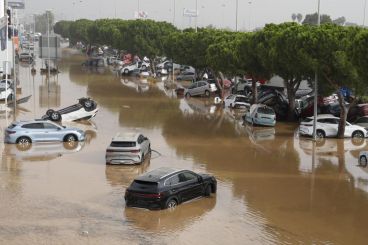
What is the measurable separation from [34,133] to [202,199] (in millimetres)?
12408

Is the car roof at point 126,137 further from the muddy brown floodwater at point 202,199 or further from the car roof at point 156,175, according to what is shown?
the car roof at point 156,175

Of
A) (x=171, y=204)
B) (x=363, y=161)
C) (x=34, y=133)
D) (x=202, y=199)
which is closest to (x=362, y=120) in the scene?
(x=363, y=161)

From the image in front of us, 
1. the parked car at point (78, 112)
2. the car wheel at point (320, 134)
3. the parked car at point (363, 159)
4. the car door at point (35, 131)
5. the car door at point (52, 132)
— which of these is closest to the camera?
the parked car at point (363, 159)

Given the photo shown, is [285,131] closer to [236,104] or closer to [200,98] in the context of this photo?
[236,104]

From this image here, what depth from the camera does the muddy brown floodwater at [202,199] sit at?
16734 millimetres

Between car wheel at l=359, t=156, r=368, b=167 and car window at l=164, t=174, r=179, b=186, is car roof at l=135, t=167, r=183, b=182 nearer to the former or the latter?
car window at l=164, t=174, r=179, b=186

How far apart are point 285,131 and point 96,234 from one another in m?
21.6

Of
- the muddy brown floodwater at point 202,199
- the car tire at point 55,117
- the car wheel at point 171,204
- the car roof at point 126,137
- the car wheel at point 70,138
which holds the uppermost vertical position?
the car roof at point 126,137

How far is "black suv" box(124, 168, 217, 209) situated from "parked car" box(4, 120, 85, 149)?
1161cm

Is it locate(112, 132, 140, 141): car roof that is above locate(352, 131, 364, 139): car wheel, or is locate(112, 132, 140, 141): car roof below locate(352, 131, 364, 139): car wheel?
above

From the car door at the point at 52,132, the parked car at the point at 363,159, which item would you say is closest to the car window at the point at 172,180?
the parked car at the point at 363,159

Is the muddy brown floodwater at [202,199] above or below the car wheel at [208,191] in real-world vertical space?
below

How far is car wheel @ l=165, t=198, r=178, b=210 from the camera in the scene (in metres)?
18.9

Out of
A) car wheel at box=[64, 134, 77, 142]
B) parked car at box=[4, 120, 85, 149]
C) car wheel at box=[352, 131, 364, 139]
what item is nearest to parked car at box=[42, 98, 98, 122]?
car wheel at box=[64, 134, 77, 142]
